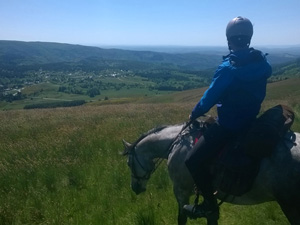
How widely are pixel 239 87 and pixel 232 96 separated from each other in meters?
0.17

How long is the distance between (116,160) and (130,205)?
2477 millimetres

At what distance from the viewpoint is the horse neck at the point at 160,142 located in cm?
586

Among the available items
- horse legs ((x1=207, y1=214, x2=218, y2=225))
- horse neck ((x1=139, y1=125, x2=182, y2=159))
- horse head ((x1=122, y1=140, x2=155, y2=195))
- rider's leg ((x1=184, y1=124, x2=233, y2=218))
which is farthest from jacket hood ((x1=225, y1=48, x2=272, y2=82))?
horse head ((x1=122, y1=140, x2=155, y2=195))

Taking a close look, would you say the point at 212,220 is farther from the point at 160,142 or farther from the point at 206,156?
the point at 160,142

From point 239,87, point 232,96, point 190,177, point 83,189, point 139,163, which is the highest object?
point 239,87

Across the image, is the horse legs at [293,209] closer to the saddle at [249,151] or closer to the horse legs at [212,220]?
the saddle at [249,151]

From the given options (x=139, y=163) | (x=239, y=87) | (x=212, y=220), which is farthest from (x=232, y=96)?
(x=139, y=163)

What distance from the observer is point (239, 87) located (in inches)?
173

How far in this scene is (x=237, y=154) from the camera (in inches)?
173

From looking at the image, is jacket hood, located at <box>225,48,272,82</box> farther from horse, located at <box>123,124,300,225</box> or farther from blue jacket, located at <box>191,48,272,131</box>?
horse, located at <box>123,124,300,225</box>

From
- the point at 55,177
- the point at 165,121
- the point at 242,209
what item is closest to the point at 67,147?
the point at 55,177

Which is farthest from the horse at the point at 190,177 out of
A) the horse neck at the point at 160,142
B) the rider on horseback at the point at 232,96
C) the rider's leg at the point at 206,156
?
the rider on horseback at the point at 232,96

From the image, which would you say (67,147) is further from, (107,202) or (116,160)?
(107,202)

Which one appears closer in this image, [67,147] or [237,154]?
[237,154]
